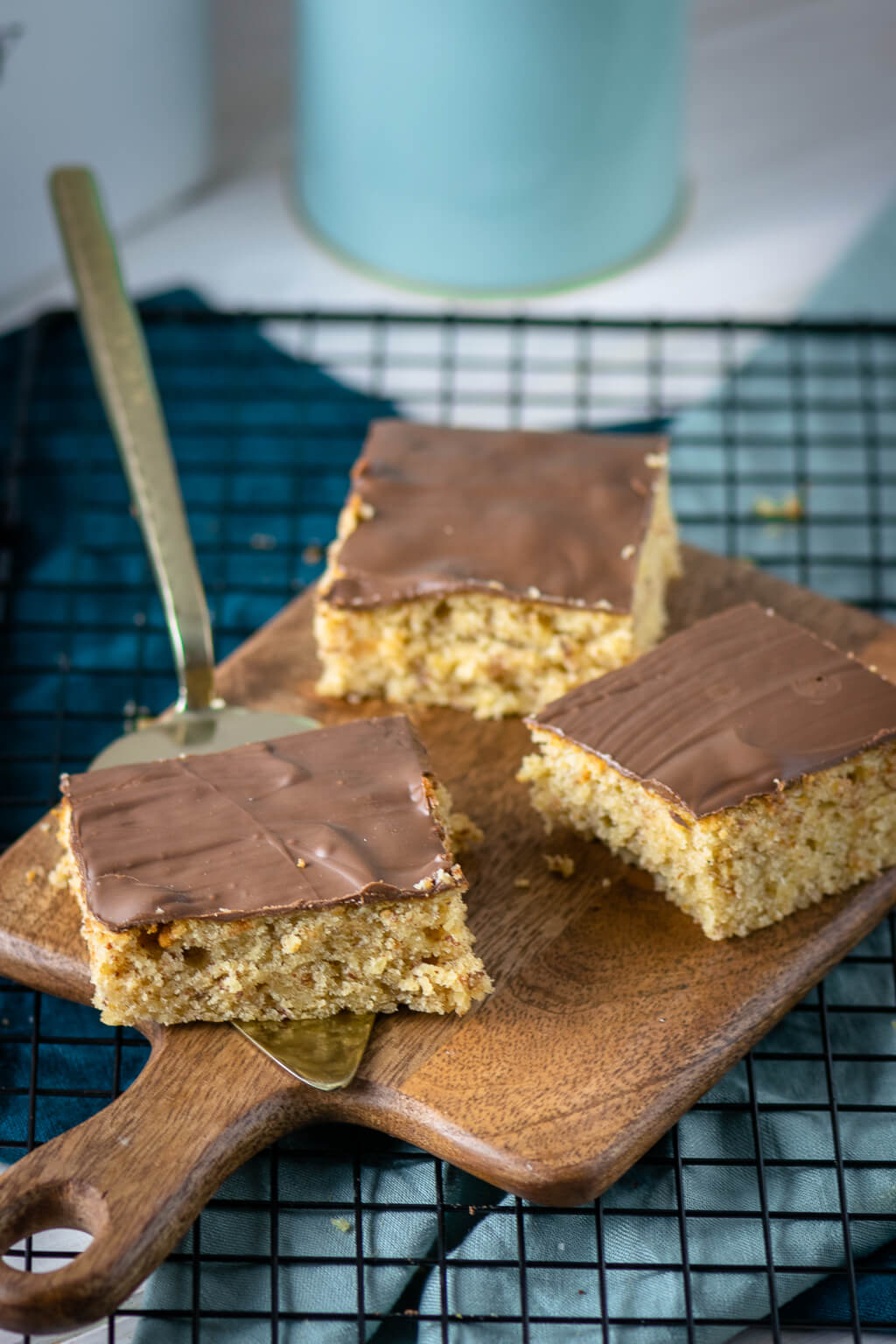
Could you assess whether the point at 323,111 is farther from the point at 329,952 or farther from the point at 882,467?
the point at 329,952

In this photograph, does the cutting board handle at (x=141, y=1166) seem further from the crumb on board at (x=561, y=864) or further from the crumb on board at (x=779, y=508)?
the crumb on board at (x=779, y=508)

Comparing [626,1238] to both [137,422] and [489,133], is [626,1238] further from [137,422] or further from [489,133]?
[489,133]

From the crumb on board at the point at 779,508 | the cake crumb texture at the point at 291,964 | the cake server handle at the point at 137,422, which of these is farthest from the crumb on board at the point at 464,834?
the crumb on board at the point at 779,508

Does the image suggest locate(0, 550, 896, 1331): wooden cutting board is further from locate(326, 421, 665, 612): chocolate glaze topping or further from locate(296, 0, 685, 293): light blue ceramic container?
locate(296, 0, 685, 293): light blue ceramic container

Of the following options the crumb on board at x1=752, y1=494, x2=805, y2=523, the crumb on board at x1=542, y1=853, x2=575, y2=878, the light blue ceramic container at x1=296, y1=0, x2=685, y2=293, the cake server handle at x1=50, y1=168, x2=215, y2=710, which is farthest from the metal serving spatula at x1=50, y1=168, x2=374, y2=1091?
the crumb on board at x1=752, y1=494, x2=805, y2=523

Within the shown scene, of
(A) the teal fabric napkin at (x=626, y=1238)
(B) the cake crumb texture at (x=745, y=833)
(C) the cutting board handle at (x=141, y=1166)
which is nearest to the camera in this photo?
(C) the cutting board handle at (x=141, y=1166)

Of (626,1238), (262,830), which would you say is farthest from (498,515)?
(626,1238)

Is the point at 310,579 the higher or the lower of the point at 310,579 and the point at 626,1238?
the higher

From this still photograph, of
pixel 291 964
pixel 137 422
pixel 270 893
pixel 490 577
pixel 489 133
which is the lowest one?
pixel 291 964
